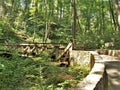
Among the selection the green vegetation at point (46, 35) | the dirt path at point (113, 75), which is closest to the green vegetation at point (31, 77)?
the green vegetation at point (46, 35)

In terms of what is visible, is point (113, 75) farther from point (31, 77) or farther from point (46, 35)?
point (46, 35)

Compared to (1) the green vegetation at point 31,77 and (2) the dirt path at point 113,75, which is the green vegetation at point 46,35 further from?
(2) the dirt path at point 113,75

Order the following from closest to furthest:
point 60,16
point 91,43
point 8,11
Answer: point 91,43 → point 8,11 → point 60,16

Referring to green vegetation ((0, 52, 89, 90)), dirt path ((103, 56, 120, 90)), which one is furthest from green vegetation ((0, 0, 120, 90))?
dirt path ((103, 56, 120, 90))

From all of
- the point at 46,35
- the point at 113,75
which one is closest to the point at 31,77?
the point at 113,75

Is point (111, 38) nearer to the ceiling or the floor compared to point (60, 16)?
nearer to the floor

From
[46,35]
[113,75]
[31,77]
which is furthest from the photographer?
[46,35]

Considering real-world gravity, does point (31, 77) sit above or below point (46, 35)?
below

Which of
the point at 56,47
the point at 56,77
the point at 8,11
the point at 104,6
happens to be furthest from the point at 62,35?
the point at 56,77

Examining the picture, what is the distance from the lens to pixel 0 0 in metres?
34.7

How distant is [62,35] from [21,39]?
6169mm

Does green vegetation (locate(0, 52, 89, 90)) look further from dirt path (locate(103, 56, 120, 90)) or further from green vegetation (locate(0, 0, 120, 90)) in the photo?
dirt path (locate(103, 56, 120, 90))

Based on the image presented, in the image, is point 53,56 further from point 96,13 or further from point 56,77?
point 96,13

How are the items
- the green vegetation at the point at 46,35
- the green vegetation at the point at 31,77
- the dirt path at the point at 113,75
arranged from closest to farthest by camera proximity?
the dirt path at the point at 113,75, the green vegetation at the point at 31,77, the green vegetation at the point at 46,35
